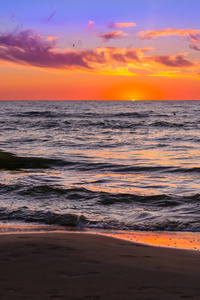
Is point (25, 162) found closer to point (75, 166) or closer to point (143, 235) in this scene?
point (75, 166)

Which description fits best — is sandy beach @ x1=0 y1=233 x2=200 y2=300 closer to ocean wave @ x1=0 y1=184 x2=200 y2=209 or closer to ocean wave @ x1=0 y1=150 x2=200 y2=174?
ocean wave @ x1=0 y1=184 x2=200 y2=209

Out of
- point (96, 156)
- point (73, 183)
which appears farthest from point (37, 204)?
point (96, 156)

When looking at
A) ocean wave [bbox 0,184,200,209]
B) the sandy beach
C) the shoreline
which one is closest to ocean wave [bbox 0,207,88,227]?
the shoreline

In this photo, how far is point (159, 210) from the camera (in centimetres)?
769

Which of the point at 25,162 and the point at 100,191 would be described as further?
the point at 25,162

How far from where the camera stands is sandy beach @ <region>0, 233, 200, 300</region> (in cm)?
318

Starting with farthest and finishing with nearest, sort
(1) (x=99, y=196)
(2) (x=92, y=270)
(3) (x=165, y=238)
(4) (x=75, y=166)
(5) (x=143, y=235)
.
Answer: (4) (x=75, y=166) < (1) (x=99, y=196) < (5) (x=143, y=235) < (3) (x=165, y=238) < (2) (x=92, y=270)

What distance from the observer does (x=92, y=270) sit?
3.74m

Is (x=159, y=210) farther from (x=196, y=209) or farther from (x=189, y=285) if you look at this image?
(x=189, y=285)

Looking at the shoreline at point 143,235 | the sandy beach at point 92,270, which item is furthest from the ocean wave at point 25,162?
the sandy beach at point 92,270

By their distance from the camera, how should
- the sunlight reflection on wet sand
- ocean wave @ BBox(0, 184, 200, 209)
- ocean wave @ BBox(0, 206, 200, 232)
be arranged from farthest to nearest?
ocean wave @ BBox(0, 184, 200, 209), ocean wave @ BBox(0, 206, 200, 232), the sunlight reflection on wet sand

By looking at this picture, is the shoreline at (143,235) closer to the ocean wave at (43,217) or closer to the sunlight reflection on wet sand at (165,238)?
the sunlight reflection on wet sand at (165,238)

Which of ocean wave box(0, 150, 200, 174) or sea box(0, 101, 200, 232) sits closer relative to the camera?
sea box(0, 101, 200, 232)

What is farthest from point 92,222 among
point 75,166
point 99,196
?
point 75,166
